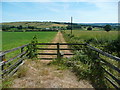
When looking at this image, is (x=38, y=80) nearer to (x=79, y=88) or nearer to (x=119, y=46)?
(x=79, y=88)

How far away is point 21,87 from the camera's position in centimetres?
439

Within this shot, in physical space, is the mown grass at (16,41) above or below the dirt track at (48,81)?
above

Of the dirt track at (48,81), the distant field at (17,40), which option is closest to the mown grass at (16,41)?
the distant field at (17,40)

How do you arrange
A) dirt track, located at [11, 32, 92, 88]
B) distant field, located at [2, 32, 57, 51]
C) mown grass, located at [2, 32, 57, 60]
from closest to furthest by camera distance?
dirt track, located at [11, 32, 92, 88] < mown grass, located at [2, 32, 57, 60] < distant field, located at [2, 32, 57, 51]

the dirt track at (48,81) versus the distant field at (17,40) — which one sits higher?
the distant field at (17,40)

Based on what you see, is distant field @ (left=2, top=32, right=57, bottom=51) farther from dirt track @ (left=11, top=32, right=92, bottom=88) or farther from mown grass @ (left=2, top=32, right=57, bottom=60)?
dirt track @ (left=11, top=32, right=92, bottom=88)

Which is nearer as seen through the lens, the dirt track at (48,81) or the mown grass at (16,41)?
the dirt track at (48,81)

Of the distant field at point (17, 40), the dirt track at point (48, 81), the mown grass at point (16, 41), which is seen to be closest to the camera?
the dirt track at point (48, 81)

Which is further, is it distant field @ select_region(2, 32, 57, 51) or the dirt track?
distant field @ select_region(2, 32, 57, 51)

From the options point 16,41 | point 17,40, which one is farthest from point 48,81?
point 17,40

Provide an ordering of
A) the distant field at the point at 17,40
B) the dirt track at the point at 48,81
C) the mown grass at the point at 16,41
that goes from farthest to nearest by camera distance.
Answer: the distant field at the point at 17,40 < the mown grass at the point at 16,41 < the dirt track at the point at 48,81

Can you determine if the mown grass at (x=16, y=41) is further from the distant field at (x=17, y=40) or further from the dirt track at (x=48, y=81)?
the dirt track at (x=48, y=81)

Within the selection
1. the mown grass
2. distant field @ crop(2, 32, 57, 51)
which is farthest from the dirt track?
distant field @ crop(2, 32, 57, 51)

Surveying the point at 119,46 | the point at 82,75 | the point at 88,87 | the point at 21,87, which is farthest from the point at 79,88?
the point at 119,46
